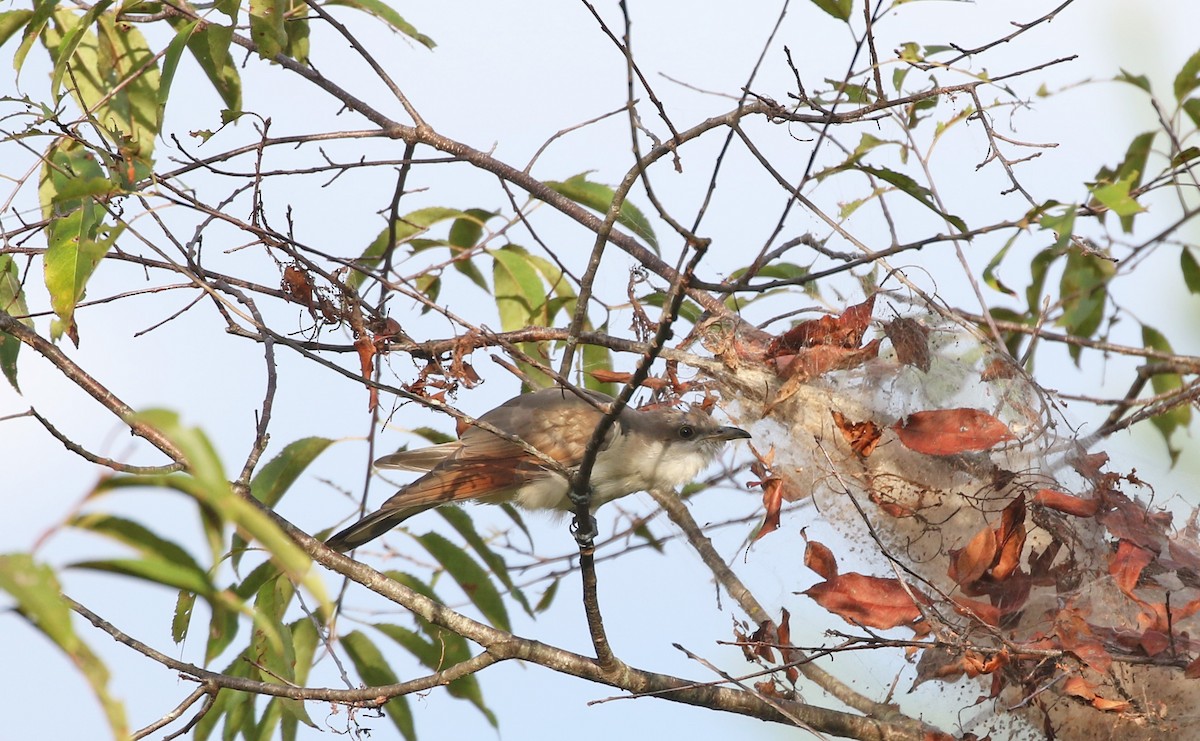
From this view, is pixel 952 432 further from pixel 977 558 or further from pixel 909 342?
pixel 909 342

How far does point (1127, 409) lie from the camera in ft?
9.75

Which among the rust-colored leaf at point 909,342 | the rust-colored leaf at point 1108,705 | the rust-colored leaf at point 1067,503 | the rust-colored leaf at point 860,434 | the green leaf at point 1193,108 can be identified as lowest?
the rust-colored leaf at point 1108,705

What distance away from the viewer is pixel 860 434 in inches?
102

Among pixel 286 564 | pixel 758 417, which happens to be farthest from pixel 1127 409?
pixel 286 564

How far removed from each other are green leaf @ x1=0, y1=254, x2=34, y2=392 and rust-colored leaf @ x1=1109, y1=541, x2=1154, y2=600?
9.03ft

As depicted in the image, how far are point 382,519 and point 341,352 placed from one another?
93cm

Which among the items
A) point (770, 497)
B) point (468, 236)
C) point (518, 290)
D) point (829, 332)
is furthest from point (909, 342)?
point (468, 236)

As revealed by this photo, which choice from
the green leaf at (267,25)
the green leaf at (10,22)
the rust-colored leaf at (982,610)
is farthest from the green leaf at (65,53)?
the rust-colored leaf at (982,610)

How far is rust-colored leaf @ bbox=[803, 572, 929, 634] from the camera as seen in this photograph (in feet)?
8.04

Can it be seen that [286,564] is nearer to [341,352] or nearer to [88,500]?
[88,500]

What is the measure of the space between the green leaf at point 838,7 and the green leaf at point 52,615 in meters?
2.25

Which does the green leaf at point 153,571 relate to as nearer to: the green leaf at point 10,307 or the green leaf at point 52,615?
the green leaf at point 52,615

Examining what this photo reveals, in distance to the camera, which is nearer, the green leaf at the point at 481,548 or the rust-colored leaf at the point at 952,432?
the rust-colored leaf at the point at 952,432

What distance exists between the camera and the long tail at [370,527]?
11.5 ft
